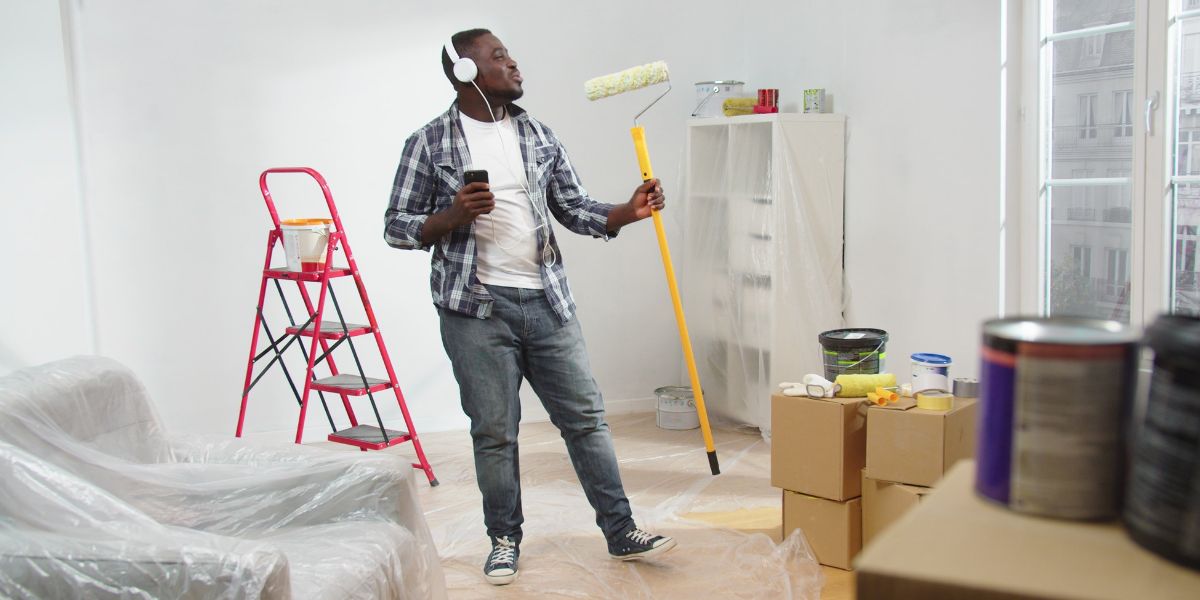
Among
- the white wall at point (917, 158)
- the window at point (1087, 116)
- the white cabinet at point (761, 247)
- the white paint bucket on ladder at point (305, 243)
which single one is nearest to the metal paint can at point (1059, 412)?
the window at point (1087, 116)

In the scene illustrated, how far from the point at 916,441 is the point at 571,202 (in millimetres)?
1074

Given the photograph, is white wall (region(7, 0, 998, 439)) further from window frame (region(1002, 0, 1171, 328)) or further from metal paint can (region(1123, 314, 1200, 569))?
metal paint can (region(1123, 314, 1200, 569))

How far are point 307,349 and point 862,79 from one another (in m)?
2.38

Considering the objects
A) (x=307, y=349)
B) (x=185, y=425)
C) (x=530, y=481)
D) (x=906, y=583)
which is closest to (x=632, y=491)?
(x=530, y=481)

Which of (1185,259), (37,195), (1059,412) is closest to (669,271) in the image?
→ (1185,259)

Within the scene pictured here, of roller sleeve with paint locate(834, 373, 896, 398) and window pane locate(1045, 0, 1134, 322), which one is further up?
window pane locate(1045, 0, 1134, 322)

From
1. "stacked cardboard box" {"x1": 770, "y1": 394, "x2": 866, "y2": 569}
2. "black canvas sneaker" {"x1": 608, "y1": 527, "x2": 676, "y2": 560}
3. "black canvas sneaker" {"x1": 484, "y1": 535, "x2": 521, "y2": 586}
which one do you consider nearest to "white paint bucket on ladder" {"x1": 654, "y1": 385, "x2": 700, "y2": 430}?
"stacked cardboard box" {"x1": 770, "y1": 394, "x2": 866, "y2": 569}

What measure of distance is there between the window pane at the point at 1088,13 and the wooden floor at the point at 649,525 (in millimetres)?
1619

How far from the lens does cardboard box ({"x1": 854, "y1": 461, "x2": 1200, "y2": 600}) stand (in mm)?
621

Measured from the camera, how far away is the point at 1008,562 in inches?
25.7

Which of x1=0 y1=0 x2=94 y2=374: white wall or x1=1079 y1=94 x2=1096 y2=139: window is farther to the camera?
x1=0 y1=0 x2=94 y2=374: white wall

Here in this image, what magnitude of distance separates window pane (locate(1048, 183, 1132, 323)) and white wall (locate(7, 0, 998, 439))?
346mm

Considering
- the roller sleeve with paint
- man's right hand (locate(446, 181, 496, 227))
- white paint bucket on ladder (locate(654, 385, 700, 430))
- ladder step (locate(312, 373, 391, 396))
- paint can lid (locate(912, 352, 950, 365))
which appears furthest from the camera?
white paint bucket on ladder (locate(654, 385, 700, 430))

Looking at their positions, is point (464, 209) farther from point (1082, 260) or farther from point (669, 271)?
point (1082, 260)
